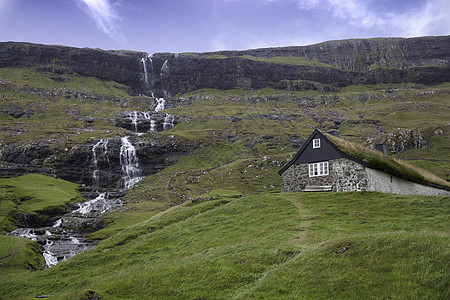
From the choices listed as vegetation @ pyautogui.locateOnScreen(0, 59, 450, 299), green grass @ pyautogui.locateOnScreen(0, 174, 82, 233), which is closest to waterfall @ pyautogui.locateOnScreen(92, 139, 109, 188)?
green grass @ pyautogui.locateOnScreen(0, 174, 82, 233)

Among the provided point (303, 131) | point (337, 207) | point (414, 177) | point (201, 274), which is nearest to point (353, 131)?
point (303, 131)

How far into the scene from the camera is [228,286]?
1656cm

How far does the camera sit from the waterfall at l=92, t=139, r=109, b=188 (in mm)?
113938

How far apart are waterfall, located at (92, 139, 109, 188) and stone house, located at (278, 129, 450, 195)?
8786cm

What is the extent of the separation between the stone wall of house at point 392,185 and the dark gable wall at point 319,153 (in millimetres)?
4202

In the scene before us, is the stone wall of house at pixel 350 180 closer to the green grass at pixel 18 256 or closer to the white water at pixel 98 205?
the green grass at pixel 18 256

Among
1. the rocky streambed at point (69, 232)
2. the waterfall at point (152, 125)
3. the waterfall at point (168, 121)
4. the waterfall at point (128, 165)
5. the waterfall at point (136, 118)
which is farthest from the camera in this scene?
the waterfall at point (168, 121)

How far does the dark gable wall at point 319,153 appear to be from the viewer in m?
38.8

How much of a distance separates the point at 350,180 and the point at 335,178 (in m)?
1.88

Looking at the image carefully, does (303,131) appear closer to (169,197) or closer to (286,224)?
Answer: (169,197)

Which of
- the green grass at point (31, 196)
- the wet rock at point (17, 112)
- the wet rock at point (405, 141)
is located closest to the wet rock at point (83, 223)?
the green grass at point (31, 196)

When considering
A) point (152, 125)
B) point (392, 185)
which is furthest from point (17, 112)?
point (392, 185)

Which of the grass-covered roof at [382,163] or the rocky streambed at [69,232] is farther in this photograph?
the rocky streambed at [69,232]

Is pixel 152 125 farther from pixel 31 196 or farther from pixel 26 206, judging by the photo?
pixel 26 206
